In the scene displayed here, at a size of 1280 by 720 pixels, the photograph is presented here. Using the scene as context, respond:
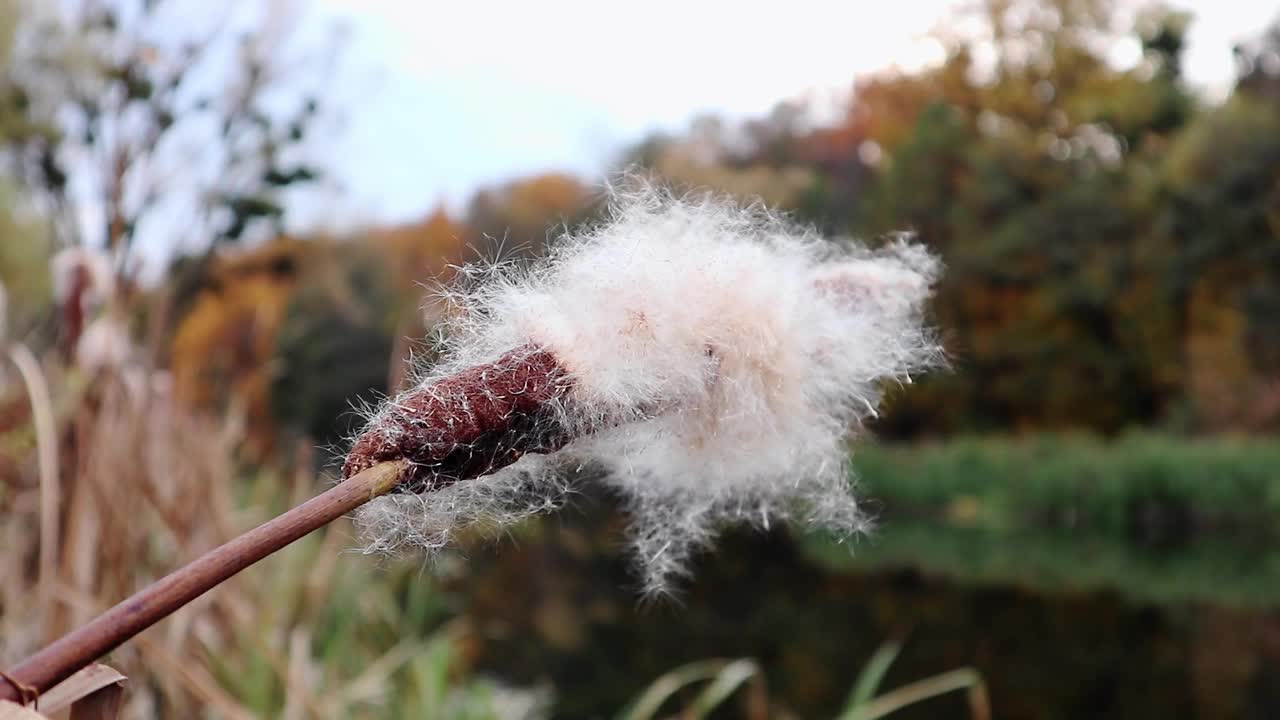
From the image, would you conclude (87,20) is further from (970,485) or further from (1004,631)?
(970,485)

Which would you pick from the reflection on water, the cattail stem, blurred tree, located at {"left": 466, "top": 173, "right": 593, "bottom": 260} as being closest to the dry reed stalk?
the cattail stem

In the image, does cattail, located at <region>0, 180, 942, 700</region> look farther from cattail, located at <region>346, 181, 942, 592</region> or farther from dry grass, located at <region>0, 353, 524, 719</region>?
dry grass, located at <region>0, 353, 524, 719</region>

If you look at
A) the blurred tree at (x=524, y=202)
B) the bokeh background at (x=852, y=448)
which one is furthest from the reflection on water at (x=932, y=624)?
the blurred tree at (x=524, y=202)

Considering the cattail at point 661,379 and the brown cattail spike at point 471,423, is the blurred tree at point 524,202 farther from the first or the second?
the brown cattail spike at point 471,423

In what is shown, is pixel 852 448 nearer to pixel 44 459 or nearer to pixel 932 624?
pixel 44 459

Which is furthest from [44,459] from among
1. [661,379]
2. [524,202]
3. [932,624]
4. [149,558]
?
[524,202]

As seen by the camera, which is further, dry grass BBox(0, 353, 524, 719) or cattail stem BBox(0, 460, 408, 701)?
dry grass BBox(0, 353, 524, 719)
